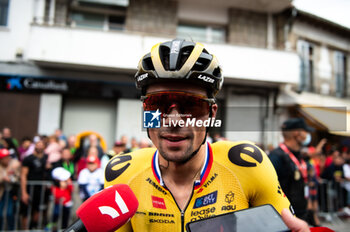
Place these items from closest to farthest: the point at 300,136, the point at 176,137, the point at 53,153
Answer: the point at 176,137, the point at 300,136, the point at 53,153

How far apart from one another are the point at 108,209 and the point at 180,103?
2.30ft

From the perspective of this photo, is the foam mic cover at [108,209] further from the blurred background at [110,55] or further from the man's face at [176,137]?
the blurred background at [110,55]

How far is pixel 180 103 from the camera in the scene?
1.55 m

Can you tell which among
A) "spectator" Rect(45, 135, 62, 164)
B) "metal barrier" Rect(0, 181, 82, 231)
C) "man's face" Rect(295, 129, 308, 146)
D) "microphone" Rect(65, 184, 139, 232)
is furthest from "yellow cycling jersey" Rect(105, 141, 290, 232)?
"spectator" Rect(45, 135, 62, 164)

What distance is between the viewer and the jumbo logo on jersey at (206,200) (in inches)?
63.0

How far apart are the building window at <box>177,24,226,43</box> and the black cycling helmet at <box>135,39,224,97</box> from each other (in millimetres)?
11148

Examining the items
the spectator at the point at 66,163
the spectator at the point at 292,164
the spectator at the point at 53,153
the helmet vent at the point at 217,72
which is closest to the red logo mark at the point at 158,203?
the helmet vent at the point at 217,72

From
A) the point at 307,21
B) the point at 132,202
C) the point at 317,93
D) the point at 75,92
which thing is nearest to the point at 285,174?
the point at 132,202

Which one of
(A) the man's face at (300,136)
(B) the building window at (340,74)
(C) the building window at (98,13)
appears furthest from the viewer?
(B) the building window at (340,74)

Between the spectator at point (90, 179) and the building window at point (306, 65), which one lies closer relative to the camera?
the spectator at point (90, 179)

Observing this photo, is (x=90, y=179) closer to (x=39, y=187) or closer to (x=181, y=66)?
(x=39, y=187)

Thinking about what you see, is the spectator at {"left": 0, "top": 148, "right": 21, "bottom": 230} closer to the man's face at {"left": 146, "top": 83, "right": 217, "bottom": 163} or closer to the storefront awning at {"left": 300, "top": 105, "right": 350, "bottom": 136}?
the man's face at {"left": 146, "top": 83, "right": 217, "bottom": 163}

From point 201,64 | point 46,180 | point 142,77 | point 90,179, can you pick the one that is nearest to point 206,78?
point 201,64

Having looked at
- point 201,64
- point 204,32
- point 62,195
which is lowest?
point 62,195
